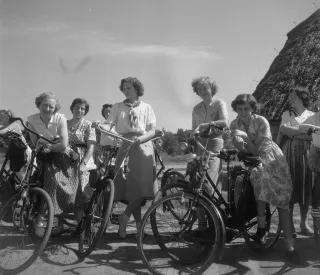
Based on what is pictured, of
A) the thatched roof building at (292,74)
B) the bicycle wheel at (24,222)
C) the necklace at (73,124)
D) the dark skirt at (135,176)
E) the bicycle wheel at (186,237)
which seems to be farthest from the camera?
the thatched roof building at (292,74)

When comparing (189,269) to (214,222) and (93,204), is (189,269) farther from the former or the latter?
(93,204)

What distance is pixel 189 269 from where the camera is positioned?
3.71 meters

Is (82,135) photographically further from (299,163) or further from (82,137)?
(299,163)

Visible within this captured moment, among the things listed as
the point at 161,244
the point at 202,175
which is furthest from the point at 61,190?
the point at 202,175

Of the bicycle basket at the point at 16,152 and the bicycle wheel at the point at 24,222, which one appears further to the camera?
the bicycle basket at the point at 16,152

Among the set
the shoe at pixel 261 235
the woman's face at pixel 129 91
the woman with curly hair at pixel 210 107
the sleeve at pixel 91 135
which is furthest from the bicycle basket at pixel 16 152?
the shoe at pixel 261 235

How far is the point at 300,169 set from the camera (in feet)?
15.2

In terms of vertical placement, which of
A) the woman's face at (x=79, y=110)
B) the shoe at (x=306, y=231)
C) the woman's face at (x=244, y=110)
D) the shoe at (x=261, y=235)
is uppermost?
the woman's face at (x=79, y=110)

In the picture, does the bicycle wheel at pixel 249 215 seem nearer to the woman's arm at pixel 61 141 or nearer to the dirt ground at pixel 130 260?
the dirt ground at pixel 130 260

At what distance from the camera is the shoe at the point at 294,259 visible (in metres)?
3.88

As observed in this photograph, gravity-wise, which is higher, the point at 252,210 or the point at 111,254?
the point at 252,210

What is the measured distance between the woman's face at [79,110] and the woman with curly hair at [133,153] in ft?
3.21

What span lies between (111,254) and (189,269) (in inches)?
37.2

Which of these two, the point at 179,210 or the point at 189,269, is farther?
the point at 179,210
